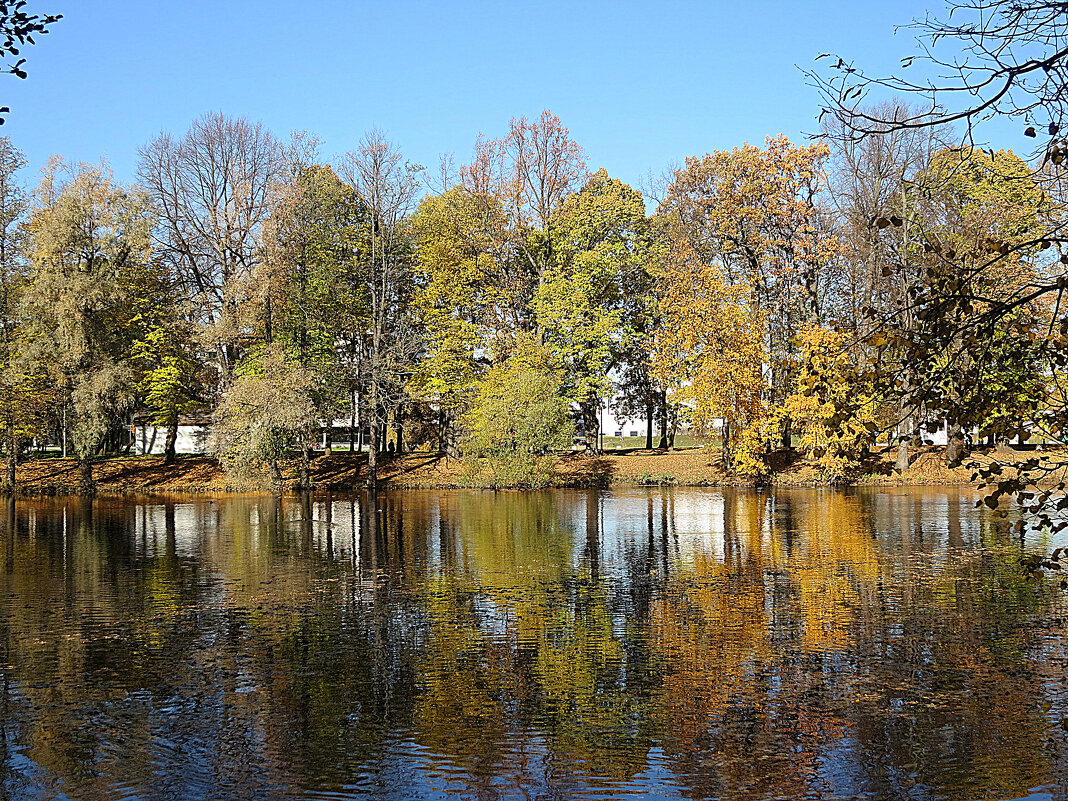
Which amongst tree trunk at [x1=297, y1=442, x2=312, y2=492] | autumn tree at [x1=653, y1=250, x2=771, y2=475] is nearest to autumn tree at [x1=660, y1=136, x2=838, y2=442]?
autumn tree at [x1=653, y1=250, x2=771, y2=475]

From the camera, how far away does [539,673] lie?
9.66 metres

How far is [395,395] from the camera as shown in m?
43.8

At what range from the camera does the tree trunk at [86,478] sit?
131ft

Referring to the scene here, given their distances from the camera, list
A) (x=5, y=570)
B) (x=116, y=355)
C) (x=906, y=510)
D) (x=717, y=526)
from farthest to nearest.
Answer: (x=116, y=355) < (x=906, y=510) < (x=717, y=526) < (x=5, y=570)

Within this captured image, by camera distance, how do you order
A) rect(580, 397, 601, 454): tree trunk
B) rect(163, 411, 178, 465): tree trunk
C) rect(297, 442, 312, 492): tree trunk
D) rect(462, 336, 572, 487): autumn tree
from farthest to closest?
rect(580, 397, 601, 454): tree trunk
rect(163, 411, 178, 465): tree trunk
rect(297, 442, 312, 492): tree trunk
rect(462, 336, 572, 487): autumn tree

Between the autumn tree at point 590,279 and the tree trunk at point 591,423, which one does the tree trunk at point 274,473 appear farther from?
the tree trunk at point 591,423

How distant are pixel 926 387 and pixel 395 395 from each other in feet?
129

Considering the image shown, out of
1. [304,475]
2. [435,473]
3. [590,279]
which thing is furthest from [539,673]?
[590,279]

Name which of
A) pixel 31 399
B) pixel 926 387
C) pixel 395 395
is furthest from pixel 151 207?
pixel 926 387

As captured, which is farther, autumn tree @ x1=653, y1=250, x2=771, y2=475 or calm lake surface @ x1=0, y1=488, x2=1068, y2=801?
autumn tree @ x1=653, y1=250, x2=771, y2=475

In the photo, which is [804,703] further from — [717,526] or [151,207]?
[151,207]

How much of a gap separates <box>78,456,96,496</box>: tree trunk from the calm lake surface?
71.9 ft

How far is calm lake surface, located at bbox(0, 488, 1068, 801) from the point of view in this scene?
22.9 feet

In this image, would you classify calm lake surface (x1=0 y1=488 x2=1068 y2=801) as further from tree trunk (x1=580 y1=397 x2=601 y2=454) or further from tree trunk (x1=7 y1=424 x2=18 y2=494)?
tree trunk (x1=580 y1=397 x2=601 y2=454)
